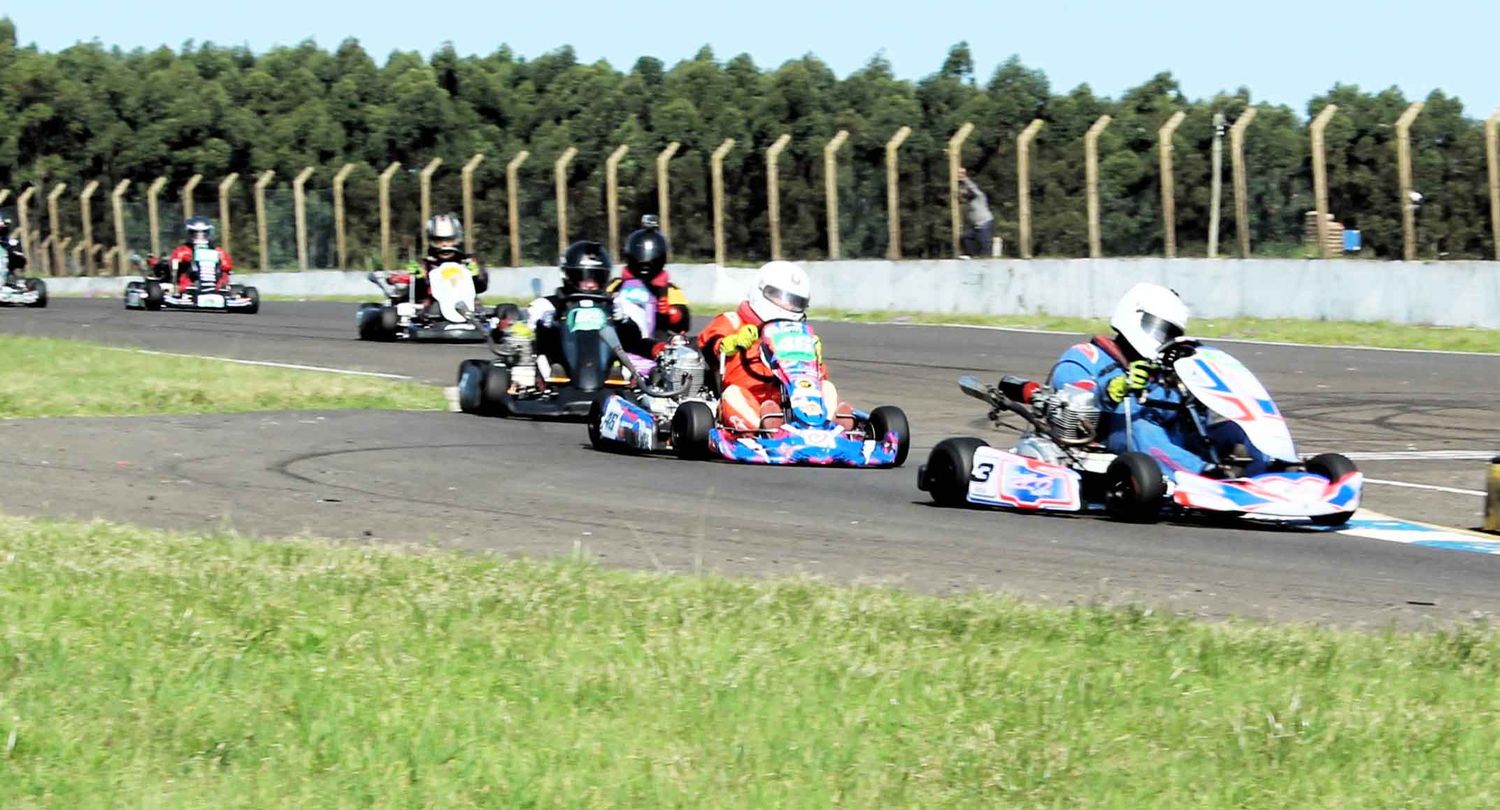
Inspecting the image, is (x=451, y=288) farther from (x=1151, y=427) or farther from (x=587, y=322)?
(x=1151, y=427)

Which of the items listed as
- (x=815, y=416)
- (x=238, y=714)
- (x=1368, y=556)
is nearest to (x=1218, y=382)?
(x=1368, y=556)

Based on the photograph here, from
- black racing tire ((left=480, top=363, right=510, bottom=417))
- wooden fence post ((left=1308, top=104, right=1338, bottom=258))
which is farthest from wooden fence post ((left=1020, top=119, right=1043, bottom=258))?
black racing tire ((left=480, top=363, right=510, bottom=417))

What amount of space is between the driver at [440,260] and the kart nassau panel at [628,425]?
35.3 feet

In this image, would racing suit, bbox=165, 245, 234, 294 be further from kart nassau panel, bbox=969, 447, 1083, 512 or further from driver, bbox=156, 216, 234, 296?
kart nassau panel, bbox=969, 447, 1083, 512

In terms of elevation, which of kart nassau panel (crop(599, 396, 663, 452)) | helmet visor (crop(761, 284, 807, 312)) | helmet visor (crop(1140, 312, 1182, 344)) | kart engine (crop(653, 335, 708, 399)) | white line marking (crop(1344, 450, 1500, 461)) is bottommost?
white line marking (crop(1344, 450, 1500, 461))

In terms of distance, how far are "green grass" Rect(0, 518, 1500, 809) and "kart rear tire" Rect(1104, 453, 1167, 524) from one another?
8.89 feet

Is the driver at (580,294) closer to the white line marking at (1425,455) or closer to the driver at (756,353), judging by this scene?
the driver at (756,353)

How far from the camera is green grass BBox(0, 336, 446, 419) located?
15.4 m

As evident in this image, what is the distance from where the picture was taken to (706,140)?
5925cm

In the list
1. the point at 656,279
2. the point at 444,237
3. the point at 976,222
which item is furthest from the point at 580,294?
the point at 976,222

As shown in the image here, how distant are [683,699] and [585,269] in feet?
35.2

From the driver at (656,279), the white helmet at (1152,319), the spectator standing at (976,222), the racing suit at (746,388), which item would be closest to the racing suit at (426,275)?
the spectator standing at (976,222)

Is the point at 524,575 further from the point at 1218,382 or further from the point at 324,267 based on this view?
the point at 324,267

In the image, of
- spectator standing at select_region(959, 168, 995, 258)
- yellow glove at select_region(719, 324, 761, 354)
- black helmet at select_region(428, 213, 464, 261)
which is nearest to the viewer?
yellow glove at select_region(719, 324, 761, 354)
